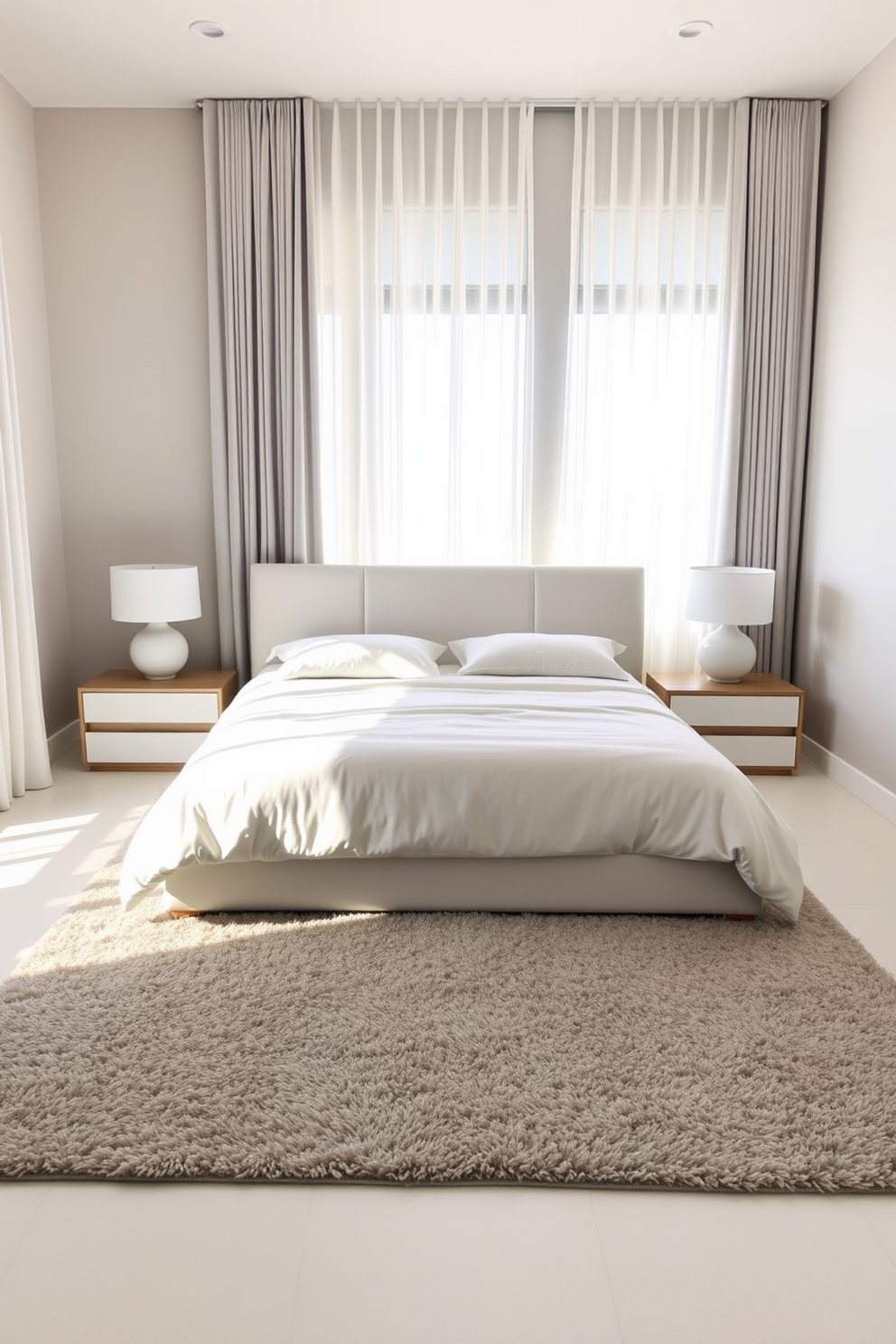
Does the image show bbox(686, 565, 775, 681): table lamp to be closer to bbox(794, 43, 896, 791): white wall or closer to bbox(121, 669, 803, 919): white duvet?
bbox(794, 43, 896, 791): white wall

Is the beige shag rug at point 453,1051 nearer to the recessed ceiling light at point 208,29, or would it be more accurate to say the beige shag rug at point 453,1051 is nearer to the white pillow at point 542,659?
the white pillow at point 542,659

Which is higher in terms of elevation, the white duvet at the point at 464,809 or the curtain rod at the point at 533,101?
the curtain rod at the point at 533,101

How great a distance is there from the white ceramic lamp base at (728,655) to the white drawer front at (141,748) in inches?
88.6

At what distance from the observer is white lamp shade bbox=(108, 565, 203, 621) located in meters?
4.13

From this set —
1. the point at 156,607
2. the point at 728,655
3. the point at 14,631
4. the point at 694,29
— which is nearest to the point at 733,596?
the point at 728,655

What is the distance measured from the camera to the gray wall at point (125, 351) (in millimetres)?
4340

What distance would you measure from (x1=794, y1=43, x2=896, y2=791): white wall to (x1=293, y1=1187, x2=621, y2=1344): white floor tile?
2606 mm

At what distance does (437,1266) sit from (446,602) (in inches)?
125

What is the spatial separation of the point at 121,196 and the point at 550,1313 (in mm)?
4555

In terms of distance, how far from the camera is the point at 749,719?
4180 mm

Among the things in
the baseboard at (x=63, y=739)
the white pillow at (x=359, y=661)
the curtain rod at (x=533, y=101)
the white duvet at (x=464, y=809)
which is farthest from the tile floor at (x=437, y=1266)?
the curtain rod at (x=533, y=101)

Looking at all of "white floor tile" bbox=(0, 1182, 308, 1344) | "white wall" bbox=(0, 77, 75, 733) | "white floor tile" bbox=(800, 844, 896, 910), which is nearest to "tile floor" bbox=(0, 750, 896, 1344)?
"white floor tile" bbox=(0, 1182, 308, 1344)

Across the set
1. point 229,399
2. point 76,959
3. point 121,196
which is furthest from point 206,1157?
point 121,196

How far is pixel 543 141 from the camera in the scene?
4348 millimetres
